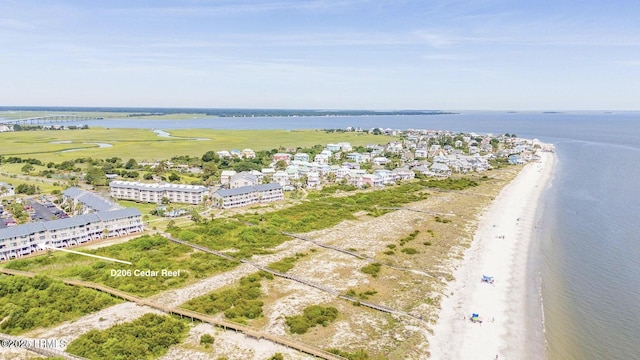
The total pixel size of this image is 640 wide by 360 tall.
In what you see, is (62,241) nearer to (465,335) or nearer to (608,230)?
(465,335)

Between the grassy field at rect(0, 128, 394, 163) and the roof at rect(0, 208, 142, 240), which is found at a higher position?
the grassy field at rect(0, 128, 394, 163)

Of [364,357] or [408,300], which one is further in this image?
[408,300]

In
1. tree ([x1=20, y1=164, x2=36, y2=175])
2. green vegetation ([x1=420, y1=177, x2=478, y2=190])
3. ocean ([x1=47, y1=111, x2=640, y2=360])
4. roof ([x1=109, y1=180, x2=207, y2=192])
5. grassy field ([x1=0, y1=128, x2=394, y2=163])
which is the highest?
grassy field ([x1=0, y1=128, x2=394, y2=163])

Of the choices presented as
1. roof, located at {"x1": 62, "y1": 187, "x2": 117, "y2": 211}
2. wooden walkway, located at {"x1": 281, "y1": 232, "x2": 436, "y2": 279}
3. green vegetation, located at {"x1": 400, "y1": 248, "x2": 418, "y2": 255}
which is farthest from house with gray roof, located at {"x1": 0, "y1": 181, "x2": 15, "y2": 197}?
green vegetation, located at {"x1": 400, "y1": 248, "x2": 418, "y2": 255}

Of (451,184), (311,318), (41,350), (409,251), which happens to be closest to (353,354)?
(311,318)

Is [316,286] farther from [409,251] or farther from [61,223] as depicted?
[61,223]

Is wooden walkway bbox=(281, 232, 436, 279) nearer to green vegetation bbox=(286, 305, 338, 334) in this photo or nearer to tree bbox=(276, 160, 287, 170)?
green vegetation bbox=(286, 305, 338, 334)

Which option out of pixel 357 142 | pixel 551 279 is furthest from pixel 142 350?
pixel 357 142

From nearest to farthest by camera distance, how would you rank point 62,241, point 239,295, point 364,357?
point 364,357
point 239,295
point 62,241
